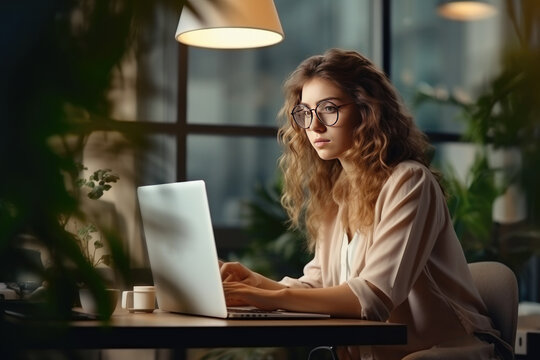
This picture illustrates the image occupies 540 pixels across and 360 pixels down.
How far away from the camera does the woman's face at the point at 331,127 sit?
237 cm

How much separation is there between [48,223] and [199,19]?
99 millimetres

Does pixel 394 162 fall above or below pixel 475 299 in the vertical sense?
above

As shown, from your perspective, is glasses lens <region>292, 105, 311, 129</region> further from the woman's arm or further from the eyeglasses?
the woman's arm

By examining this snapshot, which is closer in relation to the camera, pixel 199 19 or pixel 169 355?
pixel 199 19

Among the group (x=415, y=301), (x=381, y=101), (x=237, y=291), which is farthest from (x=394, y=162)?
(x=237, y=291)

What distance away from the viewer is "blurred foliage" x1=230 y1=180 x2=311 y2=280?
458cm

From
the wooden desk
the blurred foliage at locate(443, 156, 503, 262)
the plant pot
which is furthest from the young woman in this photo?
Answer: the blurred foliage at locate(443, 156, 503, 262)

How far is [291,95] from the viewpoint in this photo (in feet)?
8.61

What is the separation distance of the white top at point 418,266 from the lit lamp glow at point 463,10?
3.12 metres

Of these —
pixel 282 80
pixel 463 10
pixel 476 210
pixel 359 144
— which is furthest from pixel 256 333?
pixel 463 10

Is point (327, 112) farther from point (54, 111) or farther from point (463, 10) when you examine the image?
point (463, 10)

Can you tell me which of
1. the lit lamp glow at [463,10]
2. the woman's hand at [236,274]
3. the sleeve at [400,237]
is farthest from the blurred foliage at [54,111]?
the lit lamp glow at [463,10]

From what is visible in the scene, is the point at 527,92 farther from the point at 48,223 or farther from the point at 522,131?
the point at 48,223

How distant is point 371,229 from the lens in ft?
7.39
